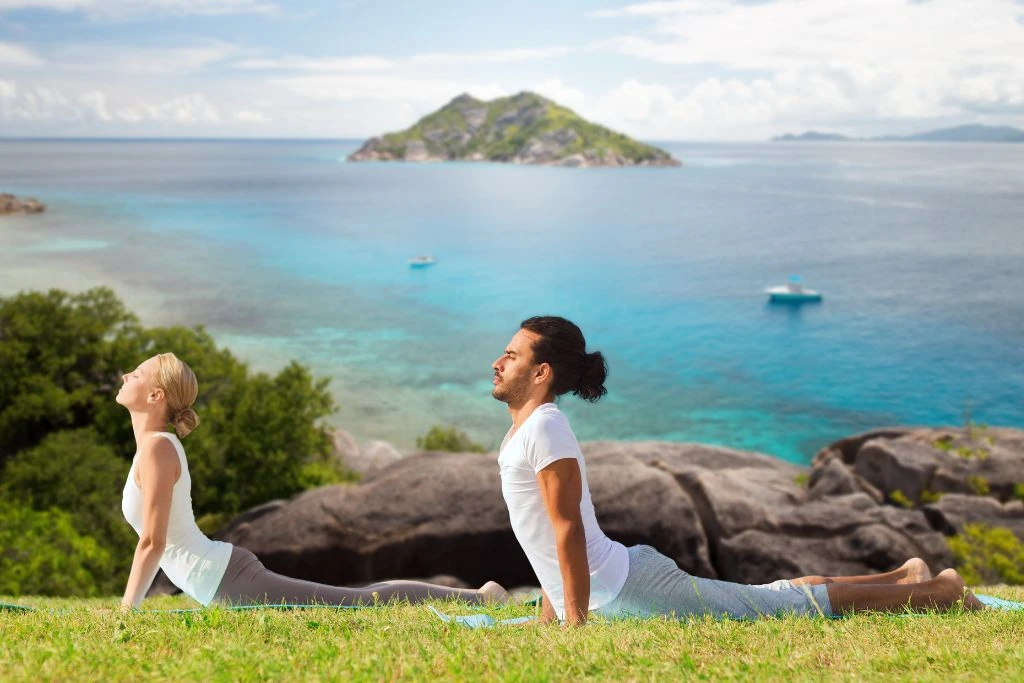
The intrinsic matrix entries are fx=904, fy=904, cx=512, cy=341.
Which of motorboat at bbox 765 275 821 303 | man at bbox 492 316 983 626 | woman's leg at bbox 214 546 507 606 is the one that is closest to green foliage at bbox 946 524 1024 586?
man at bbox 492 316 983 626

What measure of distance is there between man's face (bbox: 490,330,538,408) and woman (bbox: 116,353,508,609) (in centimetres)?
209

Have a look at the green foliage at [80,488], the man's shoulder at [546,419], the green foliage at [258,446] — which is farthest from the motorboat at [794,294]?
the man's shoulder at [546,419]

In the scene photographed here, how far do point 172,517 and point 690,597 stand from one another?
3.50 m

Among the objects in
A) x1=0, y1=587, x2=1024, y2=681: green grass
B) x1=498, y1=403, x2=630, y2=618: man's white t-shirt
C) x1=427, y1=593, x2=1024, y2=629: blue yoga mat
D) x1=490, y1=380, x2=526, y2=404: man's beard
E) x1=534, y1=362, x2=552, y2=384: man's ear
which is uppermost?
x1=534, y1=362, x2=552, y2=384: man's ear

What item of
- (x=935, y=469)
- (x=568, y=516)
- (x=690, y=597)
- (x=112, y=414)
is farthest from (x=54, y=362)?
(x=690, y=597)

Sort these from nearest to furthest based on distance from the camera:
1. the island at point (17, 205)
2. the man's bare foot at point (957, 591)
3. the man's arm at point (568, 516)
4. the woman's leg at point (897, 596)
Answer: the man's arm at point (568, 516) < the woman's leg at point (897, 596) < the man's bare foot at point (957, 591) < the island at point (17, 205)

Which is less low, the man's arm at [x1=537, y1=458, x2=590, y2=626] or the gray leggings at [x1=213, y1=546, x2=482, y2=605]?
the man's arm at [x1=537, y1=458, x2=590, y2=626]

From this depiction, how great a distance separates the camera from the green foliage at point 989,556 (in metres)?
18.5

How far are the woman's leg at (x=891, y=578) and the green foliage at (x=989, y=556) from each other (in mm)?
14173

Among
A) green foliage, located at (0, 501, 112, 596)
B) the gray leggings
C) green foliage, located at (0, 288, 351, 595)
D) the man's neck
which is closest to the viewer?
the man's neck

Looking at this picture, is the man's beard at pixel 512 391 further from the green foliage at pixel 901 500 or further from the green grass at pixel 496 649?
the green foliage at pixel 901 500

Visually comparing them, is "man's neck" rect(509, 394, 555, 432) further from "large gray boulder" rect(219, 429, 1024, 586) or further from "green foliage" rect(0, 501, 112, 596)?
"green foliage" rect(0, 501, 112, 596)

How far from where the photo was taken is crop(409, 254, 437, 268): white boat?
8757cm

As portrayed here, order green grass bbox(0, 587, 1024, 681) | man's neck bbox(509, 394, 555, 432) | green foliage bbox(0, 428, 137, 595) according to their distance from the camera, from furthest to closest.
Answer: green foliage bbox(0, 428, 137, 595) < man's neck bbox(509, 394, 555, 432) < green grass bbox(0, 587, 1024, 681)
